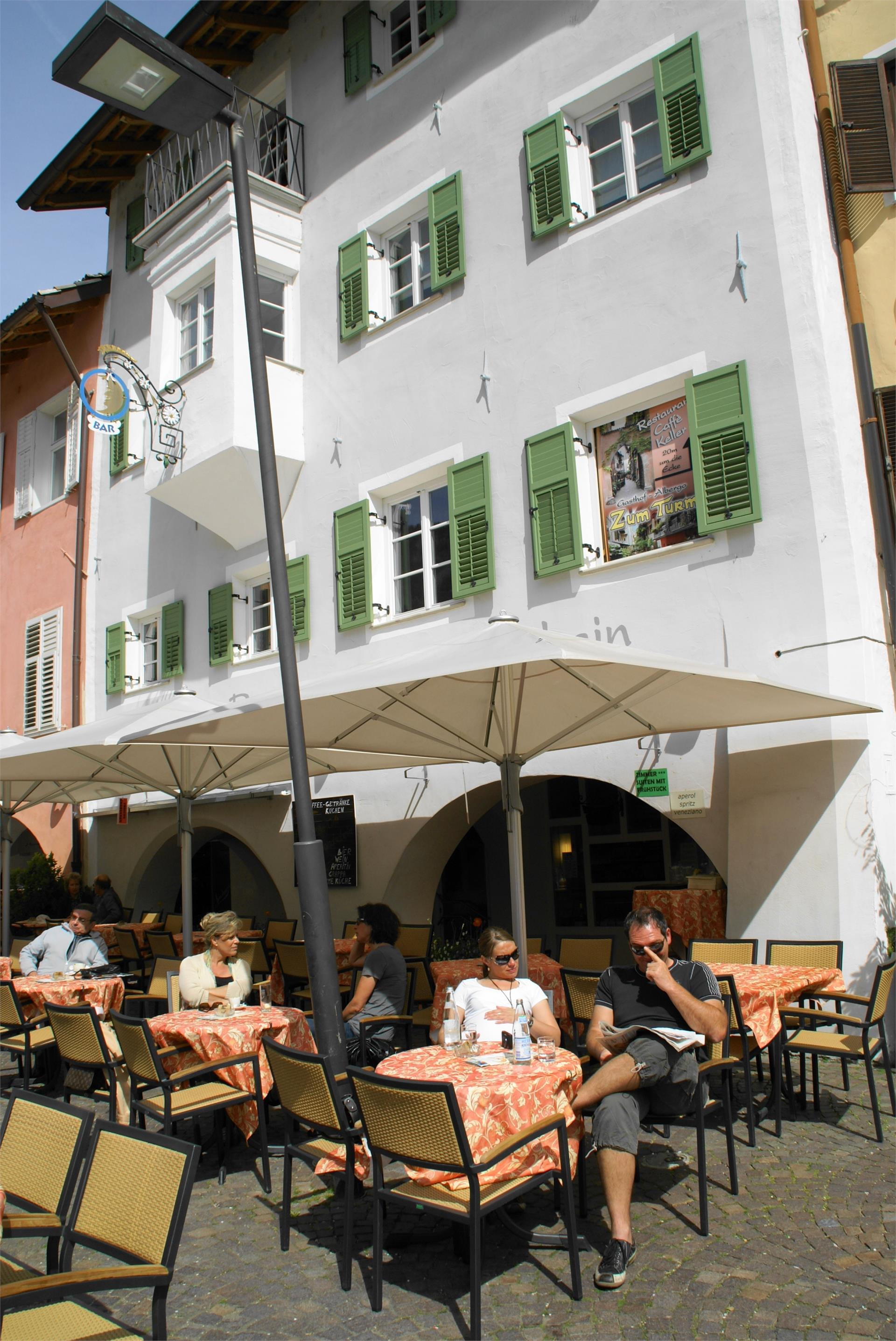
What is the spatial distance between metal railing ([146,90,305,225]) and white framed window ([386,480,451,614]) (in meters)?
4.75

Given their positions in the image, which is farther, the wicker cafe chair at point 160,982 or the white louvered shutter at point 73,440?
the white louvered shutter at point 73,440

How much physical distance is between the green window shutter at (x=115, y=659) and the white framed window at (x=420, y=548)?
570cm

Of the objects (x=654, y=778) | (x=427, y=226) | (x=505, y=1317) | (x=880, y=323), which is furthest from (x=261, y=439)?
(x=427, y=226)

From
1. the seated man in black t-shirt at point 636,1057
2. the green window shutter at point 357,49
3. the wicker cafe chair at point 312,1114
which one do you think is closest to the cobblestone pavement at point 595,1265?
the wicker cafe chair at point 312,1114

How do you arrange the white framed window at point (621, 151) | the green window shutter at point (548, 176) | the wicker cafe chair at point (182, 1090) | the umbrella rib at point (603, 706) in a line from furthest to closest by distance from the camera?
the green window shutter at point (548, 176) < the white framed window at point (621, 151) < the umbrella rib at point (603, 706) < the wicker cafe chair at point (182, 1090)

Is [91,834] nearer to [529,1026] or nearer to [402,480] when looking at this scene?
[402,480]

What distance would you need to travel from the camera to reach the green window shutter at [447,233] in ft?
34.4

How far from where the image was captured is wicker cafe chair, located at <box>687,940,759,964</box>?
6.81 meters

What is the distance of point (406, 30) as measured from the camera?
39.0 ft

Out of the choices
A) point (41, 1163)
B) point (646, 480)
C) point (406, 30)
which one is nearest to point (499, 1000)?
point (41, 1163)

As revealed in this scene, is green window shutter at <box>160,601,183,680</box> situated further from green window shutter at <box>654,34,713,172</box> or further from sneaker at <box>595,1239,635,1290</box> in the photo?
sneaker at <box>595,1239,635,1290</box>

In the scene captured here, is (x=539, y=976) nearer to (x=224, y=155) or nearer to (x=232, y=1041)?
(x=232, y=1041)

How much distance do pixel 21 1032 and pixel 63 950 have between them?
3.85 feet

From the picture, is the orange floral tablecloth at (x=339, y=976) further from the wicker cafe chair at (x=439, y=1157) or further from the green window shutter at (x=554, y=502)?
the wicker cafe chair at (x=439, y=1157)
